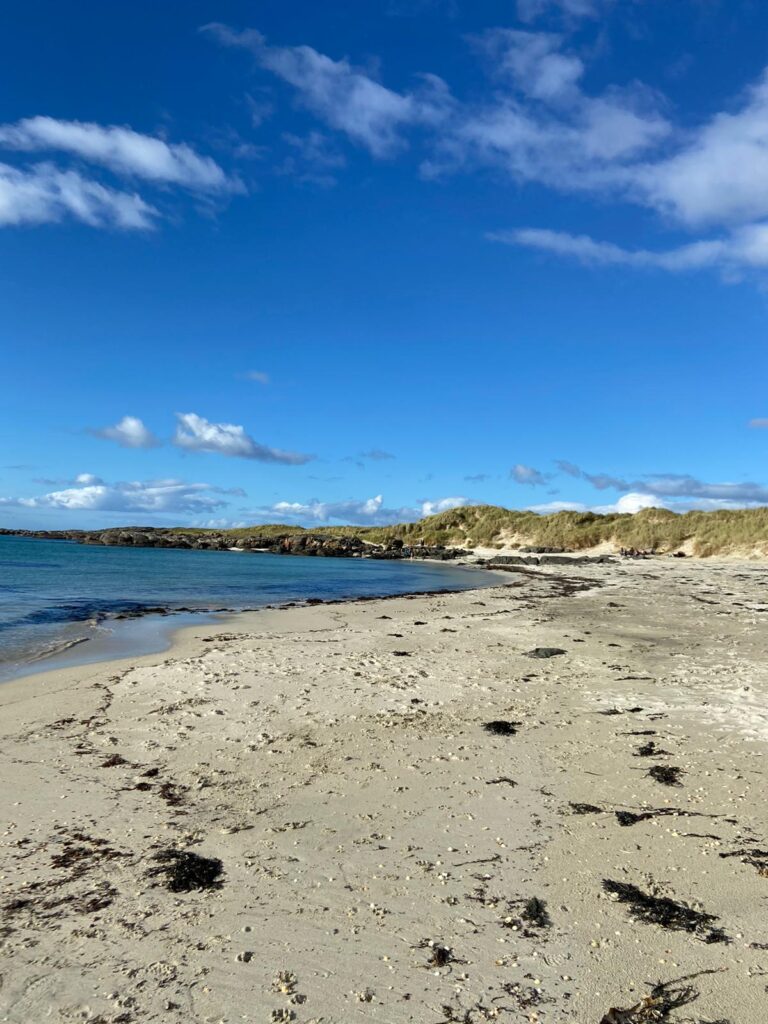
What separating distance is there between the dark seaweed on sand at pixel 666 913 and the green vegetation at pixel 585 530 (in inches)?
2282

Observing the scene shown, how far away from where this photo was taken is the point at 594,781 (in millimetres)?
6746

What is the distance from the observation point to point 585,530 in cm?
7794

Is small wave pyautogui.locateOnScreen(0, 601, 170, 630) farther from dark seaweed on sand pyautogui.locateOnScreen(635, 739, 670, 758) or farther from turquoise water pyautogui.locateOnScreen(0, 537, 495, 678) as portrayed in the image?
dark seaweed on sand pyautogui.locateOnScreen(635, 739, 670, 758)

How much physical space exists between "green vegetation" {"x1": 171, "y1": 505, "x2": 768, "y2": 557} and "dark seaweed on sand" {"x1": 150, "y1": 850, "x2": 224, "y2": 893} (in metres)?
59.6

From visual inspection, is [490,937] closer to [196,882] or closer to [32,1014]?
[196,882]

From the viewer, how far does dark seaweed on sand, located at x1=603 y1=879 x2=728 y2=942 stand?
4164mm

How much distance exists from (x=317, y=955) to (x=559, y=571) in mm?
46206

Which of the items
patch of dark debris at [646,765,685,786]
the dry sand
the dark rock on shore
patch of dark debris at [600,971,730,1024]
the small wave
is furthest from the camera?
the dark rock on shore

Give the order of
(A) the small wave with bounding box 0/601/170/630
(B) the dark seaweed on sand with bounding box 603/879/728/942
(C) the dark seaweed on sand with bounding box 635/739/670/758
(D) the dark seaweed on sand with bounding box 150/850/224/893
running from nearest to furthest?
1. (B) the dark seaweed on sand with bounding box 603/879/728/942
2. (D) the dark seaweed on sand with bounding box 150/850/224/893
3. (C) the dark seaweed on sand with bounding box 635/739/670/758
4. (A) the small wave with bounding box 0/601/170/630

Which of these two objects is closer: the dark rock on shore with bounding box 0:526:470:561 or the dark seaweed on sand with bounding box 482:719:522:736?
the dark seaweed on sand with bounding box 482:719:522:736

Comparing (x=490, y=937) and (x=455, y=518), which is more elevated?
(x=455, y=518)

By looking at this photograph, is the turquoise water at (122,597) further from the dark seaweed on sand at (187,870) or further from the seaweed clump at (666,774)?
the seaweed clump at (666,774)

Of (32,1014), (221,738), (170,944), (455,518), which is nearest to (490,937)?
(170,944)

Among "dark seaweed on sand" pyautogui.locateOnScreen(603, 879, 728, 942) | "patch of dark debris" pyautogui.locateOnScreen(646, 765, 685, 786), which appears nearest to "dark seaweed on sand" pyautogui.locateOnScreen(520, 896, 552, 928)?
"dark seaweed on sand" pyautogui.locateOnScreen(603, 879, 728, 942)
